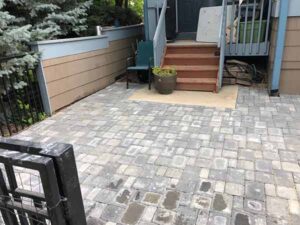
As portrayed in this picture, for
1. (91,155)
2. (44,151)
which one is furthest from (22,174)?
(44,151)

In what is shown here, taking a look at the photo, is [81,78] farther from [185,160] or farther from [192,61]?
[185,160]

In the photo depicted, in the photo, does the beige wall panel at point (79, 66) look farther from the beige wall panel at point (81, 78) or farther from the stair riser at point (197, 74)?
the stair riser at point (197, 74)

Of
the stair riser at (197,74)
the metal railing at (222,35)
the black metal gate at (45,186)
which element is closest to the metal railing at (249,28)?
the metal railing at (222,35)

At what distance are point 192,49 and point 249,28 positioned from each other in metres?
1.18

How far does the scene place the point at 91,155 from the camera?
2.93 meters

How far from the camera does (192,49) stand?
559cm

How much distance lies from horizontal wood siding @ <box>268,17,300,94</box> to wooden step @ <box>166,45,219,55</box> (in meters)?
1.16

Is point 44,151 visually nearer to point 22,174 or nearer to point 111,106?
point 22,174

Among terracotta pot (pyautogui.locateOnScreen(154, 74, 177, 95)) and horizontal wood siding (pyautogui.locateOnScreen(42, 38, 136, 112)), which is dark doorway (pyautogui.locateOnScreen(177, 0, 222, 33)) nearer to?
horizontal wood siding (pyautogui.locateOnScreen(42, 38, 136, 112))

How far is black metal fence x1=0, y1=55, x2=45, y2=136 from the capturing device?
3.55 metres

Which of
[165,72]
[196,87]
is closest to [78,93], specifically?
[165,72]

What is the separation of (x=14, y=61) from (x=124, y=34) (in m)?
3.40

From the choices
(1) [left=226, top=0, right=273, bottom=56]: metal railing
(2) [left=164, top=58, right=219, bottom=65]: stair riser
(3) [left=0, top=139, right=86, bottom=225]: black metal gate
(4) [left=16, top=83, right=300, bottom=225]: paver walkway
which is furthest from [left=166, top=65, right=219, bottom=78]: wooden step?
(3) [left=0, top=139, right=86, bottom=225]: black metal gate

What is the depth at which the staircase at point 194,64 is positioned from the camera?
16.8ft
